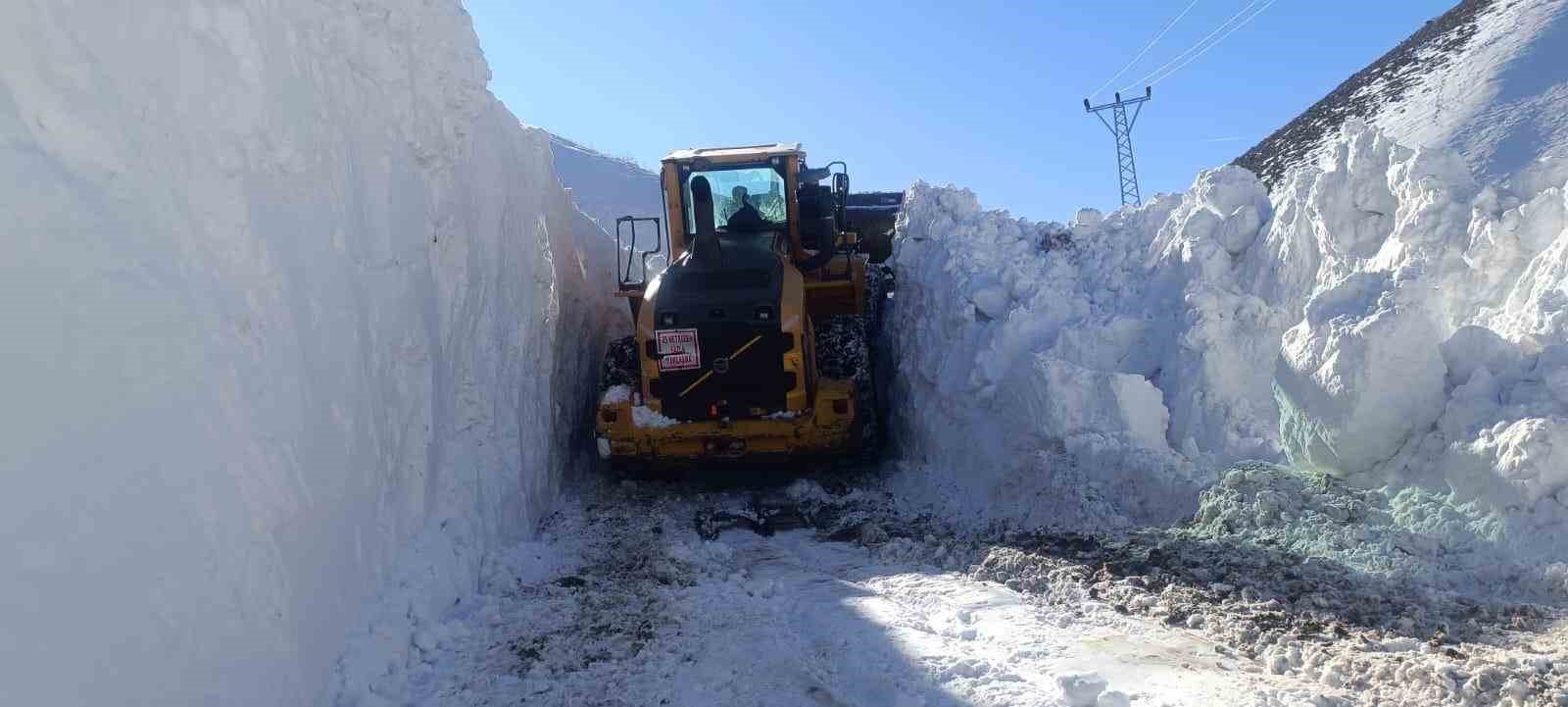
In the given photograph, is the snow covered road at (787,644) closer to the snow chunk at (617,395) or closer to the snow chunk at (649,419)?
the snow chunk at (649,419)

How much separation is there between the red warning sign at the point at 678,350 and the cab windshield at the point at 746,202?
1860 millimetres

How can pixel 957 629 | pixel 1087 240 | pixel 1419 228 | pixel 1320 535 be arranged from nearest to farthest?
pixel 957 629
pixel 1320 535
pixel 1419 228
pixel 1087 240

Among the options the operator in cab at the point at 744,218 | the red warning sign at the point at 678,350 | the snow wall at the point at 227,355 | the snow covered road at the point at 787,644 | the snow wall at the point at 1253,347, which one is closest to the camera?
the snow wall at the point at 227,355

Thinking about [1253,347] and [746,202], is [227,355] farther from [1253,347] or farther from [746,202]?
[746,202]

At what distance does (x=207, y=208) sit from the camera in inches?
185

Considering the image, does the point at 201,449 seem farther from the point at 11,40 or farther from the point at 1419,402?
the point at 1419,402

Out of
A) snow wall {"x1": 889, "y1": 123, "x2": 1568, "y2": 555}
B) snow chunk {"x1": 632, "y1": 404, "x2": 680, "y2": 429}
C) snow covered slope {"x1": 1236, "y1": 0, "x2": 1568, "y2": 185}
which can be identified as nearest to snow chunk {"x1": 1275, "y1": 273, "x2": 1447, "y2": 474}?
snow wall {"x1": 889, "y1": 123, "x2": 1568, "y2": 555}

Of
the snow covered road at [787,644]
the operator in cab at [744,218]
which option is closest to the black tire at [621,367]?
the operator in cab at [744,218]

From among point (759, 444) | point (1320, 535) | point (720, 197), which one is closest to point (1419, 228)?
point (1320, 535)

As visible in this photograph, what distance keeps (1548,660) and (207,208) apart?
5.66 metres

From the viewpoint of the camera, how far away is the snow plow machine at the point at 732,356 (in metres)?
9.14

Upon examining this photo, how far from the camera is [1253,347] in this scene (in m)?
7.63

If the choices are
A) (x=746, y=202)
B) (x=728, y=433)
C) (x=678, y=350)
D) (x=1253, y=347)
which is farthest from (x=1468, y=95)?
(x=678, y=350)

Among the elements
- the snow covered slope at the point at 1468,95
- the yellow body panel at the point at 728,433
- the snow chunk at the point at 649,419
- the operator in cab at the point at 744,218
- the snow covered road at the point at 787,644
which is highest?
the snow covered slope at the point at 1468,95
